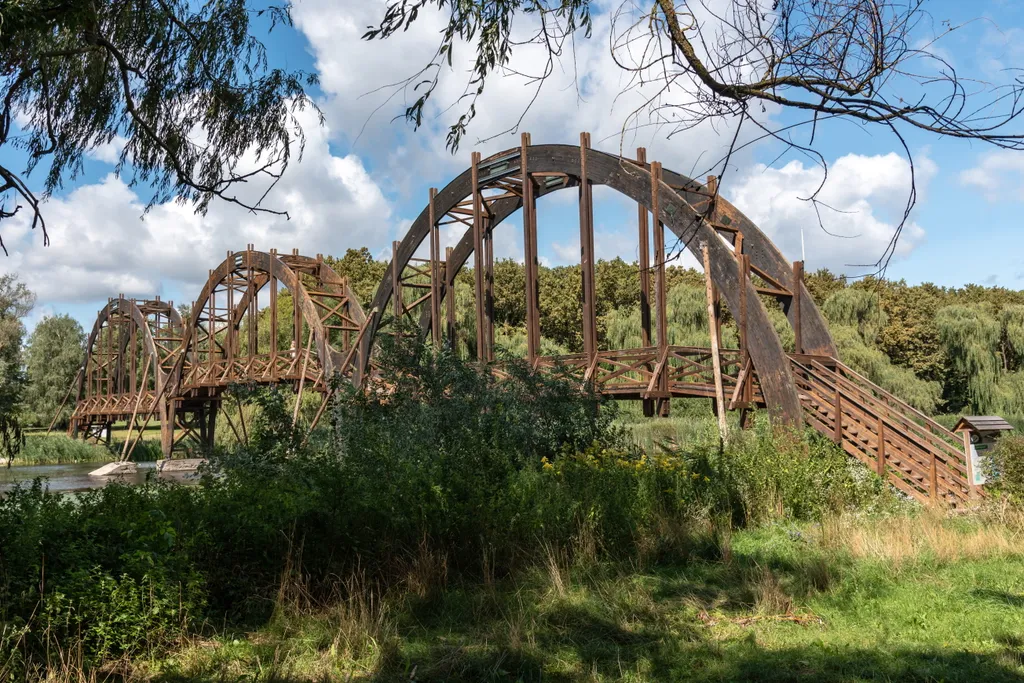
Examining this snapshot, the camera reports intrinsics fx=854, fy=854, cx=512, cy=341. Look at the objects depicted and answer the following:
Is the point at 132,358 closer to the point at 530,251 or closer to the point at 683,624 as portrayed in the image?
the point at 530,251

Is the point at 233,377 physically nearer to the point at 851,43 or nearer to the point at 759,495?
the point at 759,495

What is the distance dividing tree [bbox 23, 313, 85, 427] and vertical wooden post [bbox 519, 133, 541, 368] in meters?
44.6

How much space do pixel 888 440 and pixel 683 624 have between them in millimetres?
6573

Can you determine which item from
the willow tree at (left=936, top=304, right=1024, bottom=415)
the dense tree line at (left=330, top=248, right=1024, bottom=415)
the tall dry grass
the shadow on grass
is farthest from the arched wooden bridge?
the willow tree at (left=936, top=304, right=1024, bottom=415)

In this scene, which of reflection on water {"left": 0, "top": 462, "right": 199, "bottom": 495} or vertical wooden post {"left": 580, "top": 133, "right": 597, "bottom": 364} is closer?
vertical wooden post {"left": 580, "top": 133, "right": 597, "bottom": 364}

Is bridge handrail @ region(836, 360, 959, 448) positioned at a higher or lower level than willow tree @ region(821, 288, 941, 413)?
lower

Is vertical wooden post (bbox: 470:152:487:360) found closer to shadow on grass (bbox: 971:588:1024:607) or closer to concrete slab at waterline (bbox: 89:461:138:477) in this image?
shadow on grass (bbox: 971:588:1024:607)

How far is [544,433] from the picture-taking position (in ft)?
36.0

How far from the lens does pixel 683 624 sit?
5.97 m

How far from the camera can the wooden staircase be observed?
10.5 meters

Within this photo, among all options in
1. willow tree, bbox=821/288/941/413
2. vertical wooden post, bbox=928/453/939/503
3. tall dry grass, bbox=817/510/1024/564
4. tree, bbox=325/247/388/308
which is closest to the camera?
tall dry grass, bbox=817/510/1024/564

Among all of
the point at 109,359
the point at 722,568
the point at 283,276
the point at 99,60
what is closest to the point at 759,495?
the point at 722,568

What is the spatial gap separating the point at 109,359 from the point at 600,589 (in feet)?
153

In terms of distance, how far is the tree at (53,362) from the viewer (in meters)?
52.6
